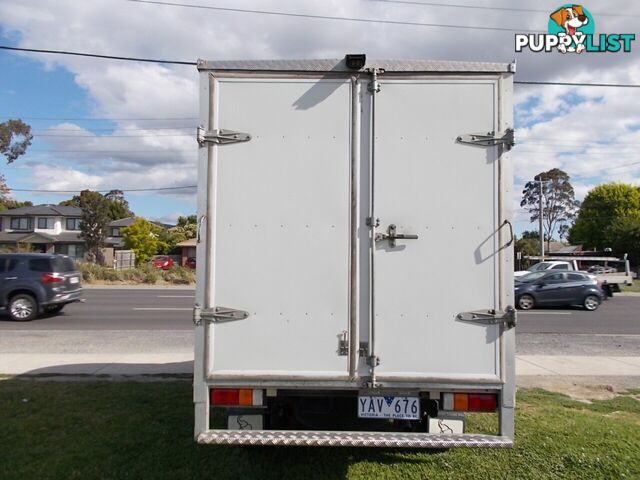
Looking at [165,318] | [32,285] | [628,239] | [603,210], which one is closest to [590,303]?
[165,318]

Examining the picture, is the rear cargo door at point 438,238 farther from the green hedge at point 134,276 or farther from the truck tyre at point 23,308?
the green hedge at point 134,276

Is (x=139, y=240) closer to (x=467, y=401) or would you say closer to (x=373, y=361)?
(x=373, y=361)

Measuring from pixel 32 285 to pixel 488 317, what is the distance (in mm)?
12860

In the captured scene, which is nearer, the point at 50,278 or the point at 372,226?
the point at 372,226

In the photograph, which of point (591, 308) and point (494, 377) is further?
point (591, 308)

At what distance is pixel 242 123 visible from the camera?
11.0ft

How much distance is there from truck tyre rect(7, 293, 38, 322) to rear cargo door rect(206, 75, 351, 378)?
11.6 meters

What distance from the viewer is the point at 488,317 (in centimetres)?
329

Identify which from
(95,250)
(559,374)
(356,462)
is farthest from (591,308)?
(95,250)

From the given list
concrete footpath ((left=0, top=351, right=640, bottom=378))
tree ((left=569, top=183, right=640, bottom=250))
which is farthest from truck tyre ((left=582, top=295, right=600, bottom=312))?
tree ((left=569, top=183, right=640, bottom=250))

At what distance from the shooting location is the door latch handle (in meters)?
3.29

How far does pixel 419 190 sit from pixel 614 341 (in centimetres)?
984

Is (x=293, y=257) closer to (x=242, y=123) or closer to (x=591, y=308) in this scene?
(x=242, y=123)

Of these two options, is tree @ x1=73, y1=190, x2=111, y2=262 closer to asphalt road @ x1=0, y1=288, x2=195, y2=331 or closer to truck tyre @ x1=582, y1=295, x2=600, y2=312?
asphalt road @ x1=0, y1=288, x2=195, y2=331
